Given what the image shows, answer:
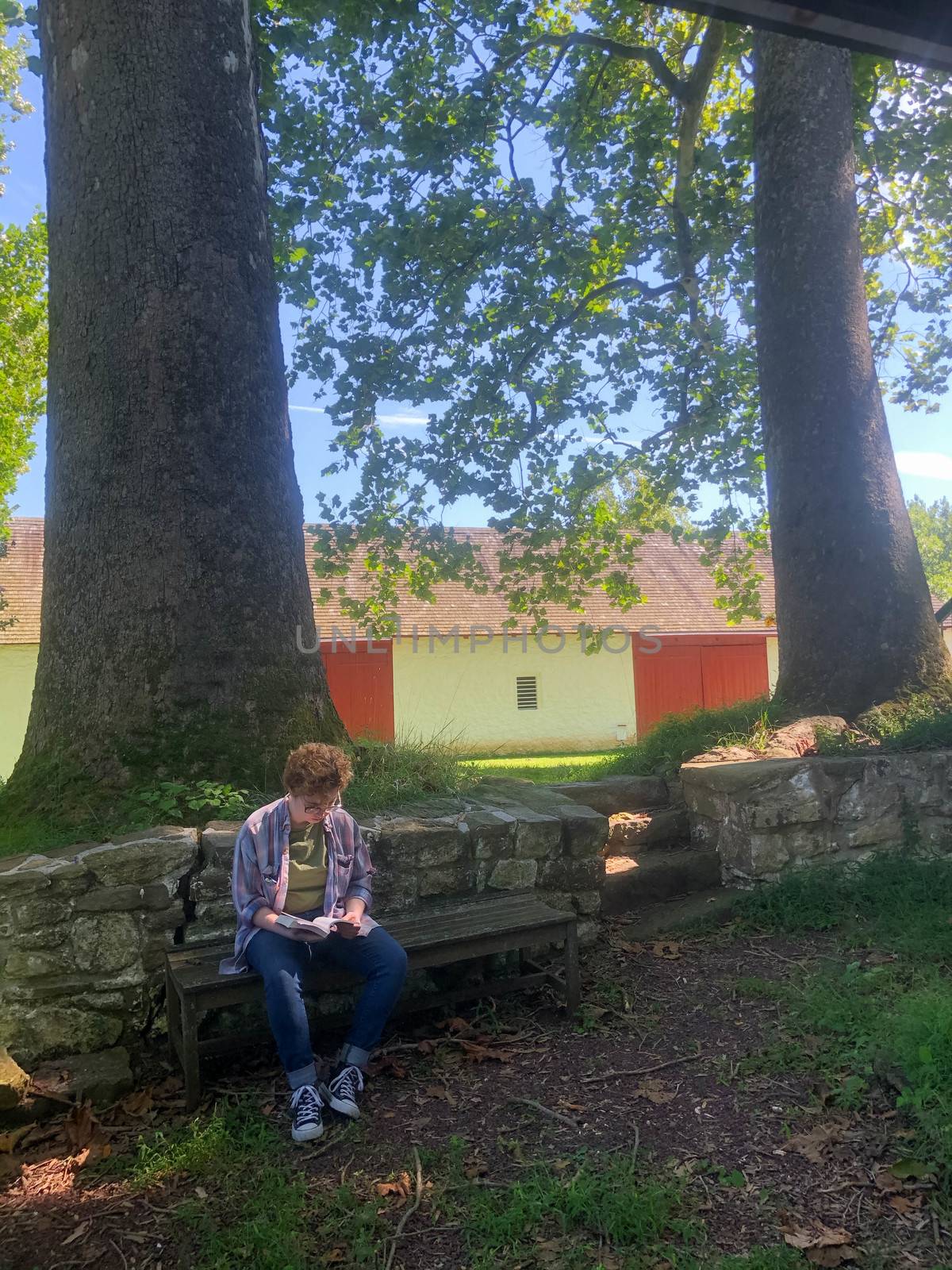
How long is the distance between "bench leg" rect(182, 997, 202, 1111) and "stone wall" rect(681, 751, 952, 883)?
3.35 m

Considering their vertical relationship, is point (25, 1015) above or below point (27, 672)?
below

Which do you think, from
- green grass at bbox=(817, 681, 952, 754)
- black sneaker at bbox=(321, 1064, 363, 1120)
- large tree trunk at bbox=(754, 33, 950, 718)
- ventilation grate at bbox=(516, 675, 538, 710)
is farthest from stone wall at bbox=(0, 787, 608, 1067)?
ventilation grate at bbox=(516, 675, 538, 710)

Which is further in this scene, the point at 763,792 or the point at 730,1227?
the point at 763,792

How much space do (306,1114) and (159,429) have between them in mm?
3094

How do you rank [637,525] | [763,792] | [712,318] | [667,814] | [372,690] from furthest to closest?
[372,690], [637,525], [712,318], [667,814], [763,792]

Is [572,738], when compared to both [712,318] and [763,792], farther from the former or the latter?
[763,792]

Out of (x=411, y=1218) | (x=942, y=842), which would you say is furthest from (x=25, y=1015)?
(x=942, y=842)

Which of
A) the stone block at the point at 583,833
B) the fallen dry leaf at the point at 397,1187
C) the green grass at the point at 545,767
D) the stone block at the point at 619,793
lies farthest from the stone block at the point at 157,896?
the stone block at the point at 619,793

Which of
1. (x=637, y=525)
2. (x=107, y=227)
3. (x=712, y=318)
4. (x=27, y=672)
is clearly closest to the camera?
(x=107, y=227)

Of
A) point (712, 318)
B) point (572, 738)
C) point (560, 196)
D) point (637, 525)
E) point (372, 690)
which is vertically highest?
point (560, 196)

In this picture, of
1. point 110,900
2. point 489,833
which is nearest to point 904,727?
point 489,833

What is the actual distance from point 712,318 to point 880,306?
82.4 inches

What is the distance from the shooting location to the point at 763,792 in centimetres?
530

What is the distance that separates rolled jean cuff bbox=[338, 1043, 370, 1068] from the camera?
3368 mm
